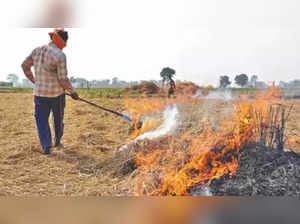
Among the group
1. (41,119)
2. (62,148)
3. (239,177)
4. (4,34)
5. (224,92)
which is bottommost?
(239,177)

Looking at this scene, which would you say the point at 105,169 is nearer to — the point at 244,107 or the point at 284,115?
the point at 244,107

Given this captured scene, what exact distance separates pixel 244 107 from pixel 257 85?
258 millimetres

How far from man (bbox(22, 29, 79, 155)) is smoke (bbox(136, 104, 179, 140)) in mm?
823

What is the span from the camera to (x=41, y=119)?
308 centimetres

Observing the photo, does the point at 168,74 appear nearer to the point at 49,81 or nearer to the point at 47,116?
the point at 49,81

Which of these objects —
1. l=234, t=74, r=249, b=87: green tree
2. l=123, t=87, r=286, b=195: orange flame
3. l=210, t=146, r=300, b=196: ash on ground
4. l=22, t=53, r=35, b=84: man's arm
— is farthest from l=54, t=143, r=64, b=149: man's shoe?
l=234, t=74, r=249, b=87: green tree

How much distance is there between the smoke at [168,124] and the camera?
316cm

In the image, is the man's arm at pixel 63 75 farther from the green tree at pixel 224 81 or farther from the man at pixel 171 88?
the green tree at pixel 224 81

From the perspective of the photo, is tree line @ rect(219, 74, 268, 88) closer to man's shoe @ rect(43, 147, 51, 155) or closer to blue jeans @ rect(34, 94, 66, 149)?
blue jeans @ rect(34, 94, 66, 149)

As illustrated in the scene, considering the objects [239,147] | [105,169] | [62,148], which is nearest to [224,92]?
[239,147]

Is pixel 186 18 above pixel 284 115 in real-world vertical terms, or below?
above

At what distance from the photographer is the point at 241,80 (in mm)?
3154

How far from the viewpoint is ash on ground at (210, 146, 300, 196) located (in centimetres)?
296

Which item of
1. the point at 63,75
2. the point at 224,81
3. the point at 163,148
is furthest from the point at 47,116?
the point at 224,81
